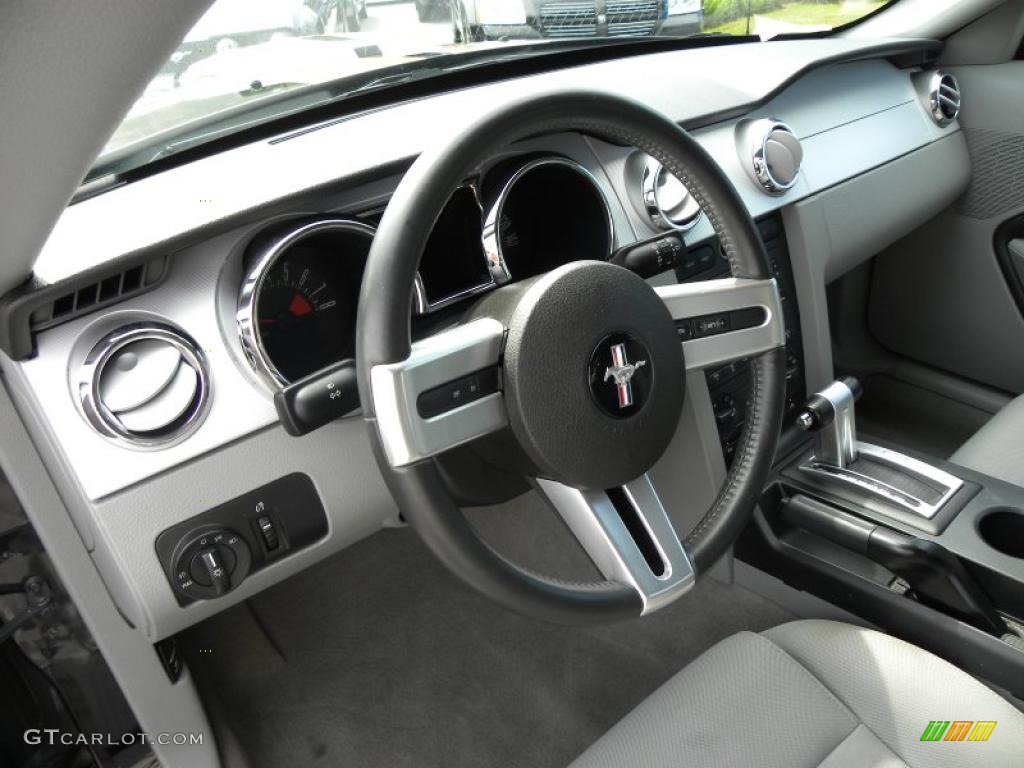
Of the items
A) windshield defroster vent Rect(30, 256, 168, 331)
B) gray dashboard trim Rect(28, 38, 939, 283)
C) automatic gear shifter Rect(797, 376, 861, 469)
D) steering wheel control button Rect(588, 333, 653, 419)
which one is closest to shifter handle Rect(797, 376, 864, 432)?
automatic gear shifter Rect(797, 376, 861, 469)

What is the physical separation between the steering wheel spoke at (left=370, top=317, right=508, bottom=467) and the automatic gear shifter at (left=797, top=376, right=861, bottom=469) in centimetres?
77

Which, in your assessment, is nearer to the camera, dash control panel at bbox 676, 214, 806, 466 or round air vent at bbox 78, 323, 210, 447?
round air vent at bbox 78, 323, 210, 447

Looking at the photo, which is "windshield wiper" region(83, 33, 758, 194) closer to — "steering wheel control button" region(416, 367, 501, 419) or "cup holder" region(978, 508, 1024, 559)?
"steering wheel control button" region(416, 367, 501, 419)

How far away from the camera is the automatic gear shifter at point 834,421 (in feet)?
4.85

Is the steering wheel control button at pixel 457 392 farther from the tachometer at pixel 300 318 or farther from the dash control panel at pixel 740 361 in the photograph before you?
the dash control panel at pixel 740 361

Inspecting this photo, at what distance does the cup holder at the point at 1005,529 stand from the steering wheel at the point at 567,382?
1.76 feet

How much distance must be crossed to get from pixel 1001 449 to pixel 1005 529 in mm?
229

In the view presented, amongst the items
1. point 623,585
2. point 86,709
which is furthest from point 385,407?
point 86,709

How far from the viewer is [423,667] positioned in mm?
1792

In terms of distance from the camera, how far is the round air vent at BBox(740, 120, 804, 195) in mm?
1549

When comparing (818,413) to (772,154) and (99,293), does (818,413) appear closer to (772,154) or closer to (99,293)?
(772,154)

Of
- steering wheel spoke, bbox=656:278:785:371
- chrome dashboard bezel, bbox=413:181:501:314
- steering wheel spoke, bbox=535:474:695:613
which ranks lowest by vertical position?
steering wheel spoke, bbox=535:474:695:613

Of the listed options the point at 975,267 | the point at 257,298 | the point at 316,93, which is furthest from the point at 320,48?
the point at 975,267

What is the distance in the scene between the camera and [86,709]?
139 centimetres
